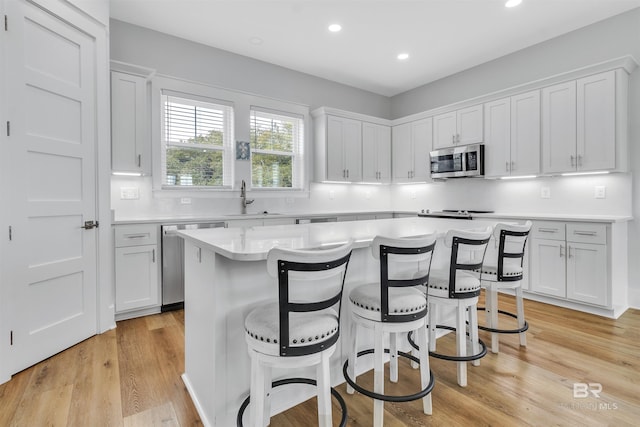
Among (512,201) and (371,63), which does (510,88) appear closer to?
(512,201)

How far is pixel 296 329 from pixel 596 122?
387 cm

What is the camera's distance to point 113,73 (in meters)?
3.17

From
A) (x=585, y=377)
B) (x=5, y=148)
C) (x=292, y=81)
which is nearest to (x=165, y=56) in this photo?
(x=292, y=81)

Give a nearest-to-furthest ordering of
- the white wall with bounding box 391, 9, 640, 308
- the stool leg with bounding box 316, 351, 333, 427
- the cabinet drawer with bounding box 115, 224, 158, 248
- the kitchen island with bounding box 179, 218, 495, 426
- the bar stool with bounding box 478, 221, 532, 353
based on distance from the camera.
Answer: the stool leg with bounding box 316, 351, 333, 427, the kitchen island with bounding box 179, 218, 495, 426, the bar stool with bounding box 478, 221, 532, 353, the cabinet drawer with bounding box 115, 224, 158, 248, the white wall with bounding box 391, 9, 640, 308

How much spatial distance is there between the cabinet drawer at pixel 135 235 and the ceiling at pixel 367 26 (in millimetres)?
2201

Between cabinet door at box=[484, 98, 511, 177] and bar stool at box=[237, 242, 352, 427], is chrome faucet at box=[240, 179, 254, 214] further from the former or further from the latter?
cabinet door at box=[484, 98, 511, 177]

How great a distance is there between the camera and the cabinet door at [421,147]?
5.04 metres

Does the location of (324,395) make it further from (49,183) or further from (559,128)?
(559,128)

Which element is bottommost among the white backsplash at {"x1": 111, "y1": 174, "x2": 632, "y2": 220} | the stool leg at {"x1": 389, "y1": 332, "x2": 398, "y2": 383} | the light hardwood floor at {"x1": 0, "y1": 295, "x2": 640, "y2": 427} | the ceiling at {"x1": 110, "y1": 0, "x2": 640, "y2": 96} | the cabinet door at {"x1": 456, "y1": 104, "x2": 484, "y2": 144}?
the light hardwood floor at {"x1": 0, "y1": 295, "x2": 640, "y2": 427}

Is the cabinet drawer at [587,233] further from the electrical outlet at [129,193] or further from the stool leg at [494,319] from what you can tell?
the electrical outlet at [129,193]

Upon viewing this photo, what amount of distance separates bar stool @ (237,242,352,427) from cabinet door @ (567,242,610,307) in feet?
10.2

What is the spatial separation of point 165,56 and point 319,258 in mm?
3758

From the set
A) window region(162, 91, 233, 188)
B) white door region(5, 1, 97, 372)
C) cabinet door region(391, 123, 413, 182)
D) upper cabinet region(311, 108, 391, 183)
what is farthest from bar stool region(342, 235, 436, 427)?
cabinet door region(391, 123, 413, 182)

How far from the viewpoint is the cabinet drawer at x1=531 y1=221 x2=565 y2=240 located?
3395mm
